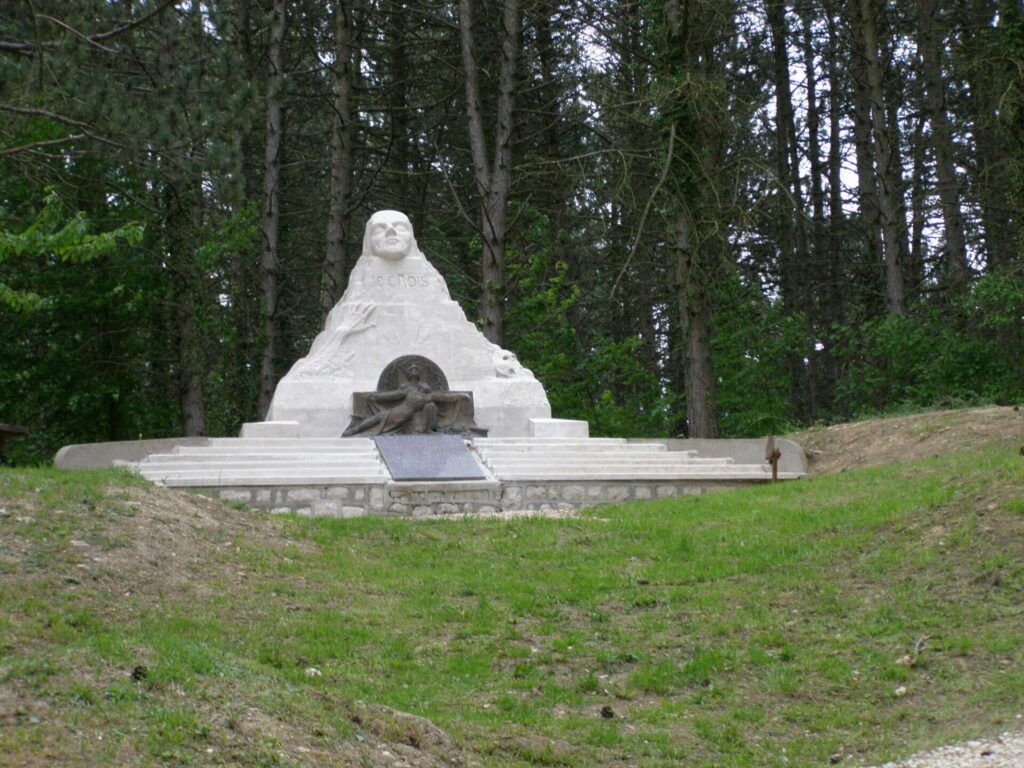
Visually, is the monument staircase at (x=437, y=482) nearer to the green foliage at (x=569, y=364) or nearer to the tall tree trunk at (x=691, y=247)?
the tall tree trunk at (x=691, y=247)

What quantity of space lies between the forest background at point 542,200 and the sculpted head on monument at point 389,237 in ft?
9.09

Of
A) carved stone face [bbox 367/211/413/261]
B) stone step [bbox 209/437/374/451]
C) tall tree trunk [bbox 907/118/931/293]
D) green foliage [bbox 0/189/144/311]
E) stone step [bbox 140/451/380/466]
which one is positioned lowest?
stone step [bbox 140/451/380/466]

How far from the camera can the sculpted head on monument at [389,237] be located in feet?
61.3

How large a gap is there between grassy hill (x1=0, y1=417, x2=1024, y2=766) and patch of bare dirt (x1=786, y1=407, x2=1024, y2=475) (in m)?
2.75

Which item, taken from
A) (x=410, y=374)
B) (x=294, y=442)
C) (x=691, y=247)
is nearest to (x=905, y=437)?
(x=691, y=247)

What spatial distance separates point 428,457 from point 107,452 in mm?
3882

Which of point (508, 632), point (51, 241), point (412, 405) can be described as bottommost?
point (508, 632)

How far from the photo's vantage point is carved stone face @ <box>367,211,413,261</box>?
735 inches

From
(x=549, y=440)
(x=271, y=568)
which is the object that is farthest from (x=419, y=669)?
(x=549, y=440)

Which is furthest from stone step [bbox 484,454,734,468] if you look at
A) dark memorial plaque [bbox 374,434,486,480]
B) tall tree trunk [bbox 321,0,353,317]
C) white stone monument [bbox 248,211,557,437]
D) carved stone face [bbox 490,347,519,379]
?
tall tree trunk [bbox 321,0,353,317]

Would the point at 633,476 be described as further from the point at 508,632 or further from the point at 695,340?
the point at 508,632

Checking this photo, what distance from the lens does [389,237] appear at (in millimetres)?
18672

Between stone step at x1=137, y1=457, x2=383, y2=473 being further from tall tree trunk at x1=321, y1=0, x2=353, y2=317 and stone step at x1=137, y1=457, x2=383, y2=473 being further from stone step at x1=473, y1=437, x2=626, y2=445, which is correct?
tall tree trunk at x1=321, y1=0, x2=353, y2=317

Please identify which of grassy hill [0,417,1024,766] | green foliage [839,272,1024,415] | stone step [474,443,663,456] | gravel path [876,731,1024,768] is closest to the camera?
grassy hill [0,417,1024,766]
